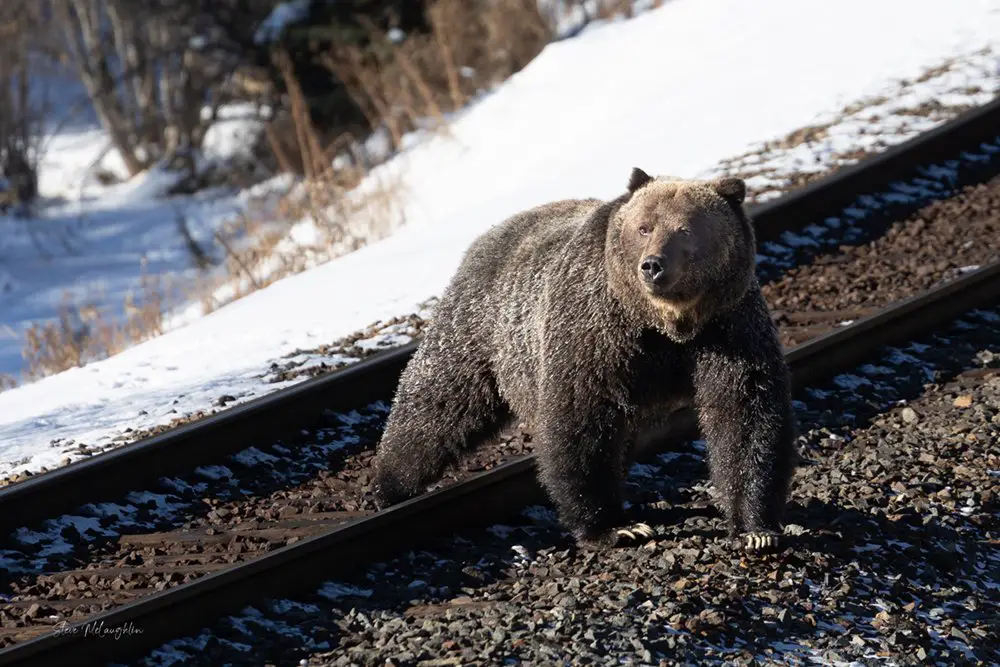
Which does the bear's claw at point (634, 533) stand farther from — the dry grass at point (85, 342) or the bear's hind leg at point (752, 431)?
the dry grass at point (85, 342)

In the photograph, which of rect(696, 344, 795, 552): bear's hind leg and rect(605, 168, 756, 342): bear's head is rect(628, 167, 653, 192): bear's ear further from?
rect(696, 344, 795, 552): bear's hind leg

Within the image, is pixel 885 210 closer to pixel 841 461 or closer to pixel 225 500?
pixel 841 461

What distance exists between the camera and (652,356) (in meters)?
4.63

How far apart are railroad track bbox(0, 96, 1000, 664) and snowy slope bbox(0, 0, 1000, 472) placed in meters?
0.75

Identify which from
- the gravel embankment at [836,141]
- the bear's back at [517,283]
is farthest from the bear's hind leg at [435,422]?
the gravel embankment at [836,141]

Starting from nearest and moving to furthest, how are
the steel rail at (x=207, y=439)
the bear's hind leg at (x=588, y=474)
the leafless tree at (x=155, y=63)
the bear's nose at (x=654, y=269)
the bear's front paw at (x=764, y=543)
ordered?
the bear's nose at (x=654, y=269) → the bear's front paw at (x=764, y=543) → the bear's hind leg at (x=588, y=474) → the steel rail at (x=207, y=439) → the leafless tree at (x=155, y=63)

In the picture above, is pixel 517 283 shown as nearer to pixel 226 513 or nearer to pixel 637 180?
pixel 637 180

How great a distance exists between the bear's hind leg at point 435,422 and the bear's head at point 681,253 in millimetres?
930

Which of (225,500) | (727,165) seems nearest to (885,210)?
(727,165)

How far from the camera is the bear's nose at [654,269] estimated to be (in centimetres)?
426

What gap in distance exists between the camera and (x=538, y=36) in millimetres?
17562

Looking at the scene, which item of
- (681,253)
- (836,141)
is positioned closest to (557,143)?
(836,141)

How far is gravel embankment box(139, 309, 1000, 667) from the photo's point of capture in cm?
390

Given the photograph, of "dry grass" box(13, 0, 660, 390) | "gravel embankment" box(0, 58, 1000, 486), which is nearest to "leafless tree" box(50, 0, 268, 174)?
"dry grass" box(13, 0, 660, 390)
